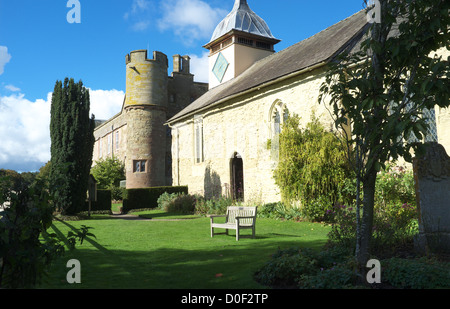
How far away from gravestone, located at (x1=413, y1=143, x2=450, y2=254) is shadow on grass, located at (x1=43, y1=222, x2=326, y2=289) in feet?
7.33

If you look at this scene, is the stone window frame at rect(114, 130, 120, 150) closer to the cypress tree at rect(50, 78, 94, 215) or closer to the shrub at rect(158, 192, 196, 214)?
the shrub at rect(158, 192, 196, 214)

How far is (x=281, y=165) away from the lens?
45.1 feet

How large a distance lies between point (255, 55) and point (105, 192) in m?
13.5

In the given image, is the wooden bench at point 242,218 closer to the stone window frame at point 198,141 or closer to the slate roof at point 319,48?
the slate roof at point 319,48

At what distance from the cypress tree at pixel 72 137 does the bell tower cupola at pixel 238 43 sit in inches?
430

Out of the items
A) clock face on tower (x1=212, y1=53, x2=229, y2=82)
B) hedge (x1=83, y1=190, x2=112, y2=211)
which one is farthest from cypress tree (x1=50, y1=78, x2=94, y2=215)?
clock face on tower (x1=212, y1=53, x2=229, y2=82)

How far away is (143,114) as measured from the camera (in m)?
28.3

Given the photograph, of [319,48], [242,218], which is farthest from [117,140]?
[242,218]

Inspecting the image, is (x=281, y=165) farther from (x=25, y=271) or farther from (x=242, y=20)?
(x=242, y=20)

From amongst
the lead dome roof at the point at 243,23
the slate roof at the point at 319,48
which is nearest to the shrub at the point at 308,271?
the slate roof at the point at 319,48

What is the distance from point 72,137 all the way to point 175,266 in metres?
12.5

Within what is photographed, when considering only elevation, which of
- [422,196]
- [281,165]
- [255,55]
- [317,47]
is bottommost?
[422,196]

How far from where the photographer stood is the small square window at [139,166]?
92.6 ft

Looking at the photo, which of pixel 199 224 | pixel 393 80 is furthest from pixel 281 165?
pixel 393 80
